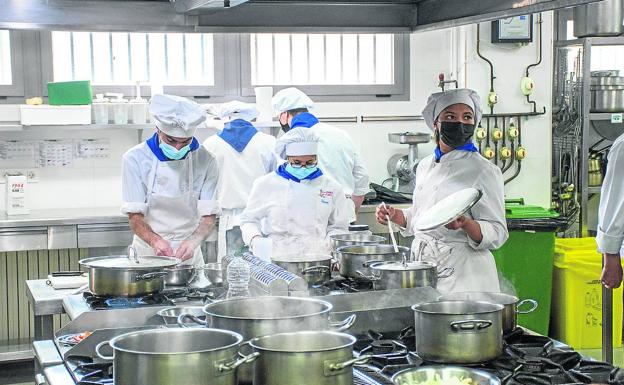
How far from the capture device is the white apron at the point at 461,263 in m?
3.60

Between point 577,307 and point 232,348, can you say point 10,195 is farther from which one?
point 232,348

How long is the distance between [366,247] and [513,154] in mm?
3572

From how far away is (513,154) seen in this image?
6.70m

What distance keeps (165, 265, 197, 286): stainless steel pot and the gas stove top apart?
3.40 ft

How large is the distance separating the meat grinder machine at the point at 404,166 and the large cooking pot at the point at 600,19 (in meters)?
1.35

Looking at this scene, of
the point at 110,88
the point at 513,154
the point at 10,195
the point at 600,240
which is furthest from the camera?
the point at 513,154

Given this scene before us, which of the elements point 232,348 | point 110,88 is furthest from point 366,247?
point 110,88

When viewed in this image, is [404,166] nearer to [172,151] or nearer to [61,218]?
[61,218]

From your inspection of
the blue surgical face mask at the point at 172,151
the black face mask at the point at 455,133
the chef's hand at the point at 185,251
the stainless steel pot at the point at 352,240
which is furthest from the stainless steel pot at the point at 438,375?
the blue surgical face mask at the point at 172,151

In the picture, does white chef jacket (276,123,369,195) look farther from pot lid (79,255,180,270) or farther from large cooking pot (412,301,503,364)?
large cooking pot (412,301,503,364)

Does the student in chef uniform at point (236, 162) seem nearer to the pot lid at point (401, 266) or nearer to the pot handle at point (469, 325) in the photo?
the pot lid at point (401, 266)

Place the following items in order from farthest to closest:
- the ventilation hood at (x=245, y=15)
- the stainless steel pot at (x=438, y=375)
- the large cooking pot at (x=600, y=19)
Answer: the large cooking pot at (x=600, y=19)
the ventilation hood at (x=245, y=15)
the stainless steel pot at (x=438, y=375)

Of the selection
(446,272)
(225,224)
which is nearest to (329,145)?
(225,224)

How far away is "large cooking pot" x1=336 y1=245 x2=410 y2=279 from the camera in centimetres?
325
